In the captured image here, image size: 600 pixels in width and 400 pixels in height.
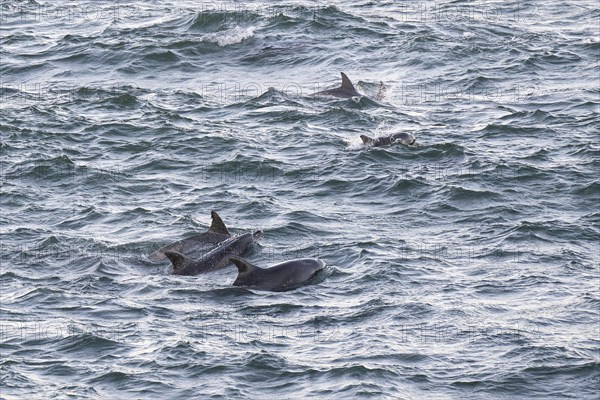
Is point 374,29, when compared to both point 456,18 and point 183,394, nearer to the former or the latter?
point 456,18

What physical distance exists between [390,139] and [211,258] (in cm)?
745

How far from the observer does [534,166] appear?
2723 centimetres

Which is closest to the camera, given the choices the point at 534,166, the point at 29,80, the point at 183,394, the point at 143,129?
the point at 183,394

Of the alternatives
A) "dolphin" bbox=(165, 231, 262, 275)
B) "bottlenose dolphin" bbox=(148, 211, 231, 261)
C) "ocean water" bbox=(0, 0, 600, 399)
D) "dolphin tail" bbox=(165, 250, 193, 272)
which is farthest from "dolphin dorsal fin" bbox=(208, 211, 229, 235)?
"dolphin tail" bbox=(165, 250, 193, 272)

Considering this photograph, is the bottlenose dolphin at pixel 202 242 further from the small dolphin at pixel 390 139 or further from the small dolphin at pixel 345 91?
the small dolphin at pixel 345 91

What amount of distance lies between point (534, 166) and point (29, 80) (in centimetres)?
1436

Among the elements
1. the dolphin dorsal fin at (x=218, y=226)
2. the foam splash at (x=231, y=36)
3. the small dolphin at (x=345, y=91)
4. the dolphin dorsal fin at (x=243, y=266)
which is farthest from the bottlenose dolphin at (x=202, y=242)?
the foam splash at (x=231, y=36)

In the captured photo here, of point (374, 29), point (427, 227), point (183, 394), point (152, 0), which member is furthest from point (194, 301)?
point (152, 0)

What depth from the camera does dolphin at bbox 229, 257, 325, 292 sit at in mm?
21406

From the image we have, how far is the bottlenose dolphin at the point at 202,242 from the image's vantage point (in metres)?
23.1

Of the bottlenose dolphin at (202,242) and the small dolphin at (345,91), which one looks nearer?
the bottlenose dolphin at (202,242)

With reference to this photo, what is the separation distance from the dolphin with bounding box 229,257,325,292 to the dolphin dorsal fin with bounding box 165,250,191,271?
1121 mm

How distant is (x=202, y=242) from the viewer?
23.4 metres

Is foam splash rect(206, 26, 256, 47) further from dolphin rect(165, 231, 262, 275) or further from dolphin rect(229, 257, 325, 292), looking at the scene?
dolphin rect(229, 257, 325, 292)
